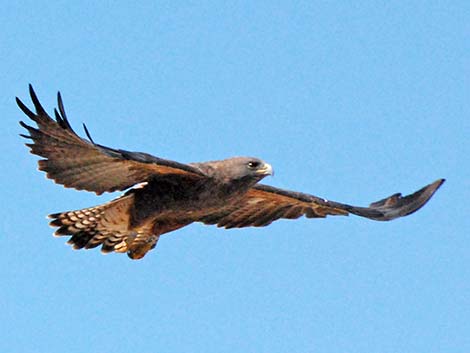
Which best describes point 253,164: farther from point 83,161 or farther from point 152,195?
point 83,161

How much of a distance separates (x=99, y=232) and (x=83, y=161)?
7.32 feet

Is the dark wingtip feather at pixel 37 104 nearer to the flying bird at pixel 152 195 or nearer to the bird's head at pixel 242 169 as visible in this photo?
the flying bird at pixel 152 195

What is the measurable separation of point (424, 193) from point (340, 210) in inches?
48.2

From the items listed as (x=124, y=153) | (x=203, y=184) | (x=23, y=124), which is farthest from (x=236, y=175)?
(x=23, y=124)

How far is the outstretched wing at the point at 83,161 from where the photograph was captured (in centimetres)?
1572

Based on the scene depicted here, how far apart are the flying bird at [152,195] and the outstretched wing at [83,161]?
0.01 m

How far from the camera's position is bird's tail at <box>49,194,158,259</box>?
18.2 meters

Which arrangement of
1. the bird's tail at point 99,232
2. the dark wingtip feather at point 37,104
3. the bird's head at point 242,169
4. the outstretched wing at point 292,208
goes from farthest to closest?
1. the outstretched wing at point 292,208
2. the bird's tail at point 99,232
3. the bird's head at point 242,169
4. the dark wingtip feather at point 37,104

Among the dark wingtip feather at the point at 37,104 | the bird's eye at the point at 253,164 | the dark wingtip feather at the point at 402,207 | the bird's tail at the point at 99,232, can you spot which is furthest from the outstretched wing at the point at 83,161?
the dark wingtip feather at the point at 402,207

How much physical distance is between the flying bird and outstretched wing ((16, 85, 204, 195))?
0.01 metres

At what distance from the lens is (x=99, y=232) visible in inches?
726

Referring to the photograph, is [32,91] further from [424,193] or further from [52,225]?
[424,193]

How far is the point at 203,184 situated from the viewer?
17062mm

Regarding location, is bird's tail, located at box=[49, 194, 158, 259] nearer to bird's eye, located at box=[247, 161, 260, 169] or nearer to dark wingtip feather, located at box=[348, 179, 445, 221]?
bird's eye, located at box=[247, 161, 260, 169]
